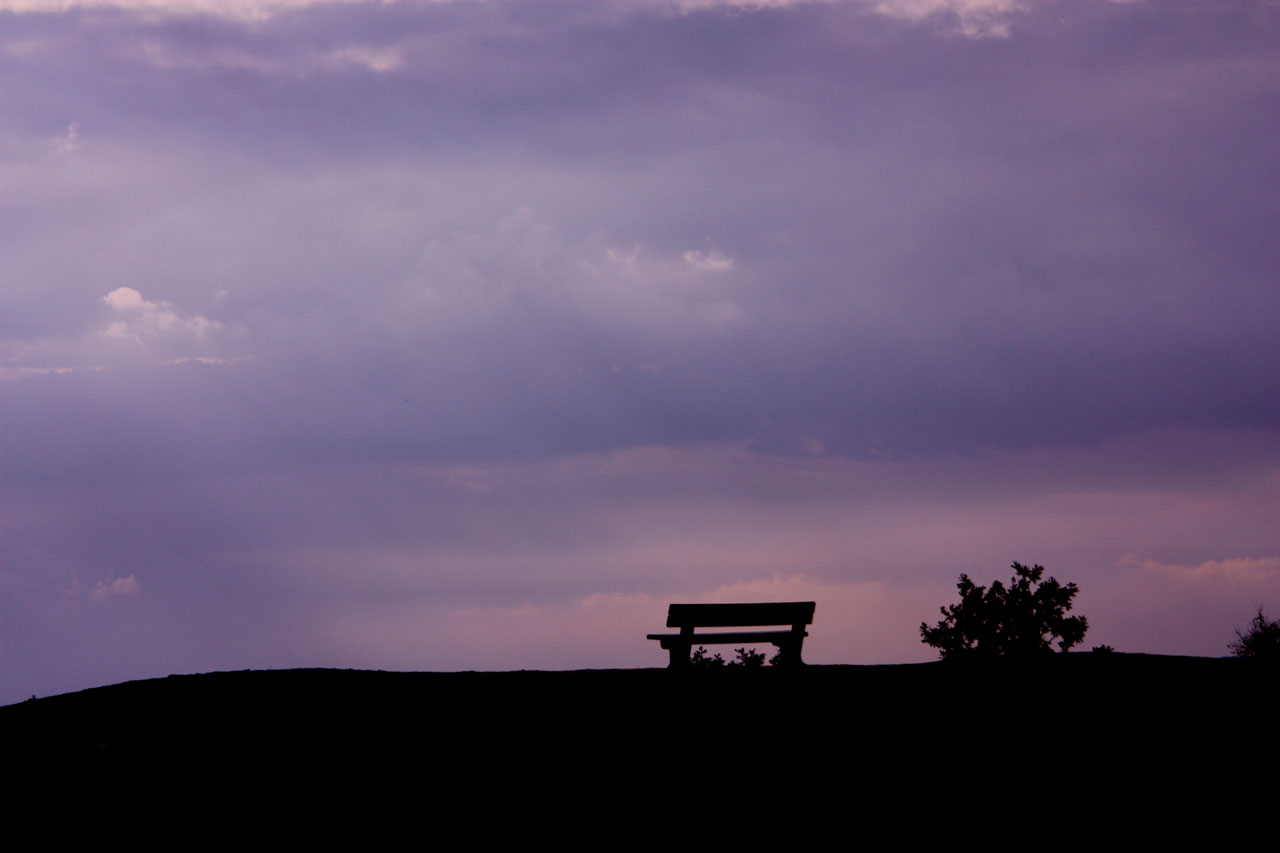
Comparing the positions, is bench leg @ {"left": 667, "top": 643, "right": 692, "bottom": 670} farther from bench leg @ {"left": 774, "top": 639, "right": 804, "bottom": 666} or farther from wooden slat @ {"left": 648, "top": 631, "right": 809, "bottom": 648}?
bench leg @ {"left": 774, "top": 639, "right": 804, "bottom": 666}

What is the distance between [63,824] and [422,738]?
3.04 meters

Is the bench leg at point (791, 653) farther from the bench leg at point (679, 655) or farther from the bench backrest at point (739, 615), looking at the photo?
the bench leg at point (679, 655)

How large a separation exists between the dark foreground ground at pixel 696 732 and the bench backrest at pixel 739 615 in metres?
0.59

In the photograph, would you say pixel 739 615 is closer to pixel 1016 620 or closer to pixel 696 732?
pixel 696 732

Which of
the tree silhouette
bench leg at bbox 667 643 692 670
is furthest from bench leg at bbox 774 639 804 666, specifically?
the tree silhouette

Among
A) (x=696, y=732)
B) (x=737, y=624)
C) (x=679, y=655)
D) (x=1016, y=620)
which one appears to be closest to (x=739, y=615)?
(x=737, y=624)

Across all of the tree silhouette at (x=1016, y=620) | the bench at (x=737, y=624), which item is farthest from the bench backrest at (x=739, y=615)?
the tree silhouette at (x=1016, y=620)

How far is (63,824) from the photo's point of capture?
7684 mm

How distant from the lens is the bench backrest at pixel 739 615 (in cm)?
1250

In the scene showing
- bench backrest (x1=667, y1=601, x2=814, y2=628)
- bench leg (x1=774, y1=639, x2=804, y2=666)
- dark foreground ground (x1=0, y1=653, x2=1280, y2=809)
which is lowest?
dark foreground ground (x1=0, y1=653, x2=1280, y2=809)

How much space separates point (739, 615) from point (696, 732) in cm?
291

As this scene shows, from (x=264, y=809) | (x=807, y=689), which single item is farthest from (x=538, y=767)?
(x=807, y=689)

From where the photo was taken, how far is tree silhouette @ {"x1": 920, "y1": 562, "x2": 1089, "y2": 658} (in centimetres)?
1764

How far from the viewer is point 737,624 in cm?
1274
